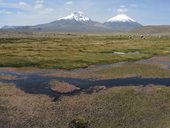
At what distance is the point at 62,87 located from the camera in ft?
185

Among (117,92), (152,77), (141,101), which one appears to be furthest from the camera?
(152,77)

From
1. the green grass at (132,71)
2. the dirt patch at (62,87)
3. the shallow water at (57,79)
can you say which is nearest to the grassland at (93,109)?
the shallow water at (57,79)

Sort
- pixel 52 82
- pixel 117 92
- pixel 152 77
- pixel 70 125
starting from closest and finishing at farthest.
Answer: pixel 70 125 → pixel 117 92 → pixel 52 82 → pixel 152 77

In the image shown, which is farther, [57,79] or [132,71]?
[132,71]

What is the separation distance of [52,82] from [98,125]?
2411 centimetres

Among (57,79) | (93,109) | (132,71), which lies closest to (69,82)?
(57,79)

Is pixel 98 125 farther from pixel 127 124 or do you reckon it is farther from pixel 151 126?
pixel 151 126

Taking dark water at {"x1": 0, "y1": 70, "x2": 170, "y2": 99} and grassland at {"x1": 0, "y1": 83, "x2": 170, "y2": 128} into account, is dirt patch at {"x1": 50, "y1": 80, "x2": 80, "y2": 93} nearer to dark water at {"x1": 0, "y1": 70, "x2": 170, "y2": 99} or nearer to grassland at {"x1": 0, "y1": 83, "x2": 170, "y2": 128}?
dark water at {"x1": 0, "y1": 70, "x2": 170, "y2": 99}

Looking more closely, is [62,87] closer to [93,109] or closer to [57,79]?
[57,79]

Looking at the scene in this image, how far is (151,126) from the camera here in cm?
3784

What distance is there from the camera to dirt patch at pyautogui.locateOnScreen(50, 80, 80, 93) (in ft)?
178

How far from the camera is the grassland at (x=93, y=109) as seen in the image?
38.3 meters

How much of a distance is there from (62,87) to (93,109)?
47.1ft

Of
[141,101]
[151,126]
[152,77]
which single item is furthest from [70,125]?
[152,77]
